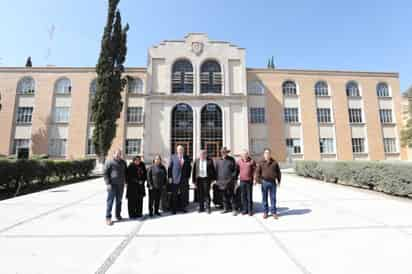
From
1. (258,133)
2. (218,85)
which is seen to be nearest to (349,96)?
(258,133)

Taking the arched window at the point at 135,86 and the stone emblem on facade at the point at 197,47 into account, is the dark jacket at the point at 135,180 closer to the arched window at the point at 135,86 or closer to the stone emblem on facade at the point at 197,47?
the arched window at the point at 135,86

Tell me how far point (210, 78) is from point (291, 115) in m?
12.5

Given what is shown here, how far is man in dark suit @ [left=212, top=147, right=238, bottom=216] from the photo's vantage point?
633 cm

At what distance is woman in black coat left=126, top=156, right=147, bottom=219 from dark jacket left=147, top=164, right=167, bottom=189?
0.21 metres

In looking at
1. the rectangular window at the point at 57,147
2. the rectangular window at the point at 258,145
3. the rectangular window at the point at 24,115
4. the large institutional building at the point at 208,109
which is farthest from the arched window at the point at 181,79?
the rectangular window at the point at 24,115

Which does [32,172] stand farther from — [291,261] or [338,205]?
[338,205]

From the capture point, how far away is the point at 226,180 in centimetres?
633

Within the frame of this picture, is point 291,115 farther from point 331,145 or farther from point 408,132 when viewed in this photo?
point 408,132

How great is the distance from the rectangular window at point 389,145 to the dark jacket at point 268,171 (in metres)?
31.9

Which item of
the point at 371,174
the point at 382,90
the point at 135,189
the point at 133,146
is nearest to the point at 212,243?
the point at 135,189

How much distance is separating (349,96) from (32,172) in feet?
120

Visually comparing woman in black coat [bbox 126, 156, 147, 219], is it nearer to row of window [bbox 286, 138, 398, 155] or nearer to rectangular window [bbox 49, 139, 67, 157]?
row of window [bbox 286, 138, 398, 155]

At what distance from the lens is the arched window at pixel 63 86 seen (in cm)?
2717

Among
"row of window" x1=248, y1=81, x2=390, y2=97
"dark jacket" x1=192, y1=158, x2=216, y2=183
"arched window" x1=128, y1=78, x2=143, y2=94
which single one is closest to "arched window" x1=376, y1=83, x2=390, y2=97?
"row of window" x1=248, y1=81, x2=390, y2=97
